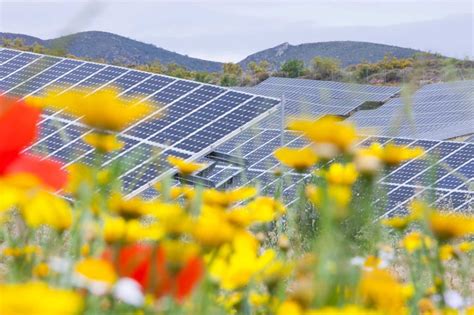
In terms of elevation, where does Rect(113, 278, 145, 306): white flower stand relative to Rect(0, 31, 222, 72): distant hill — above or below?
above

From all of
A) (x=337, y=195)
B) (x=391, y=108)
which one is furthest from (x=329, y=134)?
(x=391, y=108)

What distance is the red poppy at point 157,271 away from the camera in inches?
39.6

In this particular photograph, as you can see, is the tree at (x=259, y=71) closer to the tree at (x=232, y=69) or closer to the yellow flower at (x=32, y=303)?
the tree at (x=232, y=69)

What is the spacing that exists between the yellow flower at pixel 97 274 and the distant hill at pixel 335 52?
180 feet

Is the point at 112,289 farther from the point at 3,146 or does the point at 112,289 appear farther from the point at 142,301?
the point at 3,146

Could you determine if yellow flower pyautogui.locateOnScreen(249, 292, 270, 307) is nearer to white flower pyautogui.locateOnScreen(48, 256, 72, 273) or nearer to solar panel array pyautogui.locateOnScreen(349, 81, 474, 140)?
white flower pyautogui.locateOnScreen(48, 256, 72, 273)

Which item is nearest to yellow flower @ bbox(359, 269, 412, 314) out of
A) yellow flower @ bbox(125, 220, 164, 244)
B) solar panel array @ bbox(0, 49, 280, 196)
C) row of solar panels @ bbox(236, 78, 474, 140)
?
yellow flower @ bbox(125, 220, 164, 244)

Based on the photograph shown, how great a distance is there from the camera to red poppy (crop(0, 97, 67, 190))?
1.01m

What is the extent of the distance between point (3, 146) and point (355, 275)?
45 cm

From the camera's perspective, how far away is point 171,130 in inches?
419

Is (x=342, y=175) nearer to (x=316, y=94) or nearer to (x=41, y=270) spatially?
(x=41, y=270)

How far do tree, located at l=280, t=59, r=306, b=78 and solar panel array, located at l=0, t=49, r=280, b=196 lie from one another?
30732mm

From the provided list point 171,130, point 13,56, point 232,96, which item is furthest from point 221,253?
point 13,56

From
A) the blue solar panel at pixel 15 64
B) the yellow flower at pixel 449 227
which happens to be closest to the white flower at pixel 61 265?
the yellow flower at pixel 449 227
